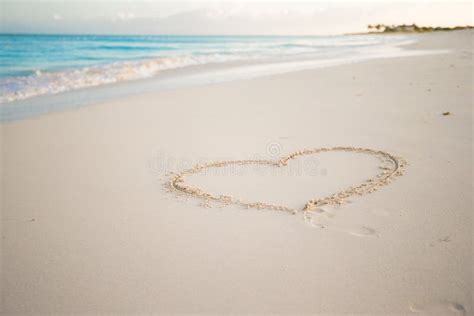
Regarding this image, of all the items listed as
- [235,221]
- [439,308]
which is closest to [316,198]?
[235,221]

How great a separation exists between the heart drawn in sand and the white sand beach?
0.24 ft

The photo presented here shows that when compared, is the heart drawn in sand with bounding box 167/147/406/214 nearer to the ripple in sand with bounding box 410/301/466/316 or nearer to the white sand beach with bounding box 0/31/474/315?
the white sand beach with bounding box 0/31/474/315

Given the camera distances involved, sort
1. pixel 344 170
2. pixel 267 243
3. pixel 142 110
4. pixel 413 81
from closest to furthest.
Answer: pixel 267 243
pixel 344 170
pixel 142 110
pixel 413 81

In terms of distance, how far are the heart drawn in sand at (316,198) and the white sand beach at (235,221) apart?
7cm

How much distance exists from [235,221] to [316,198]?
2.41ft

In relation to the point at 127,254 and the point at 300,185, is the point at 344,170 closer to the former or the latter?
the point at 300,185

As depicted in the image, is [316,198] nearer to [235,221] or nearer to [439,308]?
[235,221]

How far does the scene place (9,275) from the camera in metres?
2.21

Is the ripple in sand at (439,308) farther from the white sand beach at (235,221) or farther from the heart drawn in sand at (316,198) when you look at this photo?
the heart drawn in sand at (316,198)

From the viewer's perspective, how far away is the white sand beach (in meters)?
1.99

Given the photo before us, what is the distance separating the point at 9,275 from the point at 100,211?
0.77 metres

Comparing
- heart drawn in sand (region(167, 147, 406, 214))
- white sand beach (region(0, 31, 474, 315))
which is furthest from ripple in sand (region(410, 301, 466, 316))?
heart drawn in sand (region(167, 147, 406, 214))

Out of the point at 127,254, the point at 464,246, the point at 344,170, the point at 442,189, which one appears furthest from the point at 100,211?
the point at 442,189

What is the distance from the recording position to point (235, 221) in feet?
8.75
